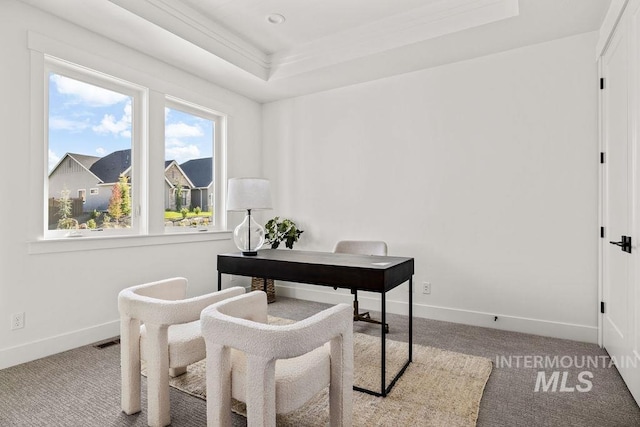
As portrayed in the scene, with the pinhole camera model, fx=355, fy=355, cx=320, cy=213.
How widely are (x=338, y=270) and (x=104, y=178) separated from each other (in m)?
2.35

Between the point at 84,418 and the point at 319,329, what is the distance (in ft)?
4.58

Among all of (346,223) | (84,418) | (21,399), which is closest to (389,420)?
(84,418)

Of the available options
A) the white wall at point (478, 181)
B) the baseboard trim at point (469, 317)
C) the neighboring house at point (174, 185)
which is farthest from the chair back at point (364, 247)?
the neighboring house at point (174, 185)

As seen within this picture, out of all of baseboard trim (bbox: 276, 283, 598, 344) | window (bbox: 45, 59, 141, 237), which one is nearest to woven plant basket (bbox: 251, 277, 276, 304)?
baseboard trim (bbox: 276, 283, 598, 344)

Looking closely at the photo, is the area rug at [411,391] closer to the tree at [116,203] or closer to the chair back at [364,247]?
the chair back at [364,247]

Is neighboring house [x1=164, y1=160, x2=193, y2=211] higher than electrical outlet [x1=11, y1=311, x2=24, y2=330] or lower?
higher

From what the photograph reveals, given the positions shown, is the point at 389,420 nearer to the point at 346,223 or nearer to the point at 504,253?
the point at 504,253

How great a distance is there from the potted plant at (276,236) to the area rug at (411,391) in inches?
67.8

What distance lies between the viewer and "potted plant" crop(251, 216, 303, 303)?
4.20 meters

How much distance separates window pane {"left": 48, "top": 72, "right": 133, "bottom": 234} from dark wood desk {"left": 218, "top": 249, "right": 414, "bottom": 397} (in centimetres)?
128

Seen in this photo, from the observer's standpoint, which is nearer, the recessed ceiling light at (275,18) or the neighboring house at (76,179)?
the neighboring house at (76,179)

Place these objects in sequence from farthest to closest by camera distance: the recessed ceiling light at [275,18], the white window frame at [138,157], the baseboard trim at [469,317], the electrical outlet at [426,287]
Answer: the electrical outlet at [426,287] → the recessed ceiling light at [275,18] → the baseboard trim at [469,317] → the white window frame at [138,157]

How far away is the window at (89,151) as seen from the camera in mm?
2797

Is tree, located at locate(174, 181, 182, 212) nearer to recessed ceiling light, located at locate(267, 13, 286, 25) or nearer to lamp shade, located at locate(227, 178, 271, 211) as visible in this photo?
lamp shade, located at locate(227, 178, 271, 211)
